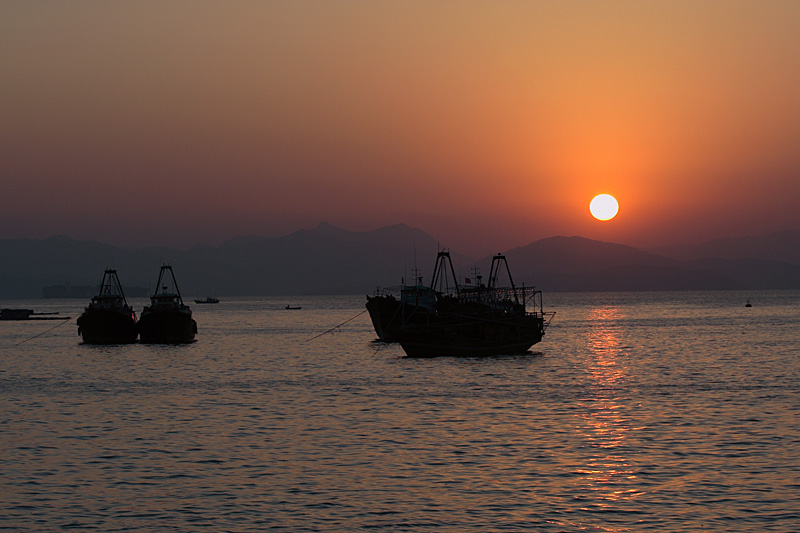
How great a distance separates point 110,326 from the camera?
430ft

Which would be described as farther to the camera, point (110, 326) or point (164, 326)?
point (110, 326)

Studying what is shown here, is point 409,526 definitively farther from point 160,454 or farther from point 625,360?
point 625,360

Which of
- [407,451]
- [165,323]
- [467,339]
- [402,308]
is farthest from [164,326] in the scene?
[407,451]

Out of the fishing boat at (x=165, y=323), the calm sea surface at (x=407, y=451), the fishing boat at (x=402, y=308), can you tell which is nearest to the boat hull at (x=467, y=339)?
the calm sea surface at (x=407, y=451)

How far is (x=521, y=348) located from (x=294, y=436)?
60248mm

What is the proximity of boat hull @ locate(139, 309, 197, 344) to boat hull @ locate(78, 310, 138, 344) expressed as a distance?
1.68m

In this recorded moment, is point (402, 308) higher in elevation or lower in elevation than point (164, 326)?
higher

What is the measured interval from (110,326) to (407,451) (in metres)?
102

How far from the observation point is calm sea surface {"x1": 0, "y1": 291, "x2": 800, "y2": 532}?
27.0m

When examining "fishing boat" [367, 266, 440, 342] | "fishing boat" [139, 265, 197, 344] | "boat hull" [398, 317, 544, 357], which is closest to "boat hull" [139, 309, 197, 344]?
"fishing boat" [139, 265, 197, 344]

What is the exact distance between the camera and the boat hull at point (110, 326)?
13088cm

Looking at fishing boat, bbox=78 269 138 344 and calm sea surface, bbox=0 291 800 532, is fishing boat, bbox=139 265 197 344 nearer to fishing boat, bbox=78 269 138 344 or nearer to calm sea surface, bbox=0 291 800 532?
fishing boat, bbox=78 269 138 344

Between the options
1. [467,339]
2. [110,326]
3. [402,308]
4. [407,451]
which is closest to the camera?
[407,451]

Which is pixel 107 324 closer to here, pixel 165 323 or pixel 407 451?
pixel 165 323
